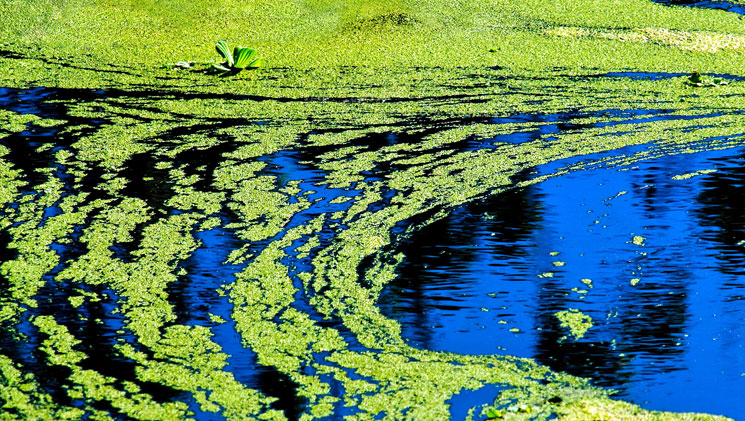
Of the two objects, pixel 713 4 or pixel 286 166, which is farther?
pixel 713 4

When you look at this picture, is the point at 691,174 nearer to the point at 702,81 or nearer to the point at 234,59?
the point at 702,81

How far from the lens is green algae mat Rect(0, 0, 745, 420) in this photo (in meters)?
1.67

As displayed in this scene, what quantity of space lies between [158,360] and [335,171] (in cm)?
140

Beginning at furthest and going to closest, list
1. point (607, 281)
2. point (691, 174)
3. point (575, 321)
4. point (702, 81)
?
1. point (702, 81)
2. point (691, 174)
3. point (607, 281)
4. point (575, 321)

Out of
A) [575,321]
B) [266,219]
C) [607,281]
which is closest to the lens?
[575,321]

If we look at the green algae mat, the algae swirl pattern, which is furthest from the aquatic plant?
the algae swirl pattern

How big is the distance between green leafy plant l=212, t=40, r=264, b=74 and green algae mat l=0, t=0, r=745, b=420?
6 cm

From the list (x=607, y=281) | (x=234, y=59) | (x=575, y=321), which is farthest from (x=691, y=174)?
(x=234, y=59)

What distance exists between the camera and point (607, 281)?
7.15ft

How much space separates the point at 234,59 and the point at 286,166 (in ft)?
4.44

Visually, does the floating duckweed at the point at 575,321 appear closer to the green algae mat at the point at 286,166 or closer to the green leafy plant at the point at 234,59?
the green algae mat at the point at 286,166

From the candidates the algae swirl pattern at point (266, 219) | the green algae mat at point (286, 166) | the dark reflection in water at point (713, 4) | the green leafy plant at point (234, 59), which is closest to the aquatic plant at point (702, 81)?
the green algae mat at point (286, 166)

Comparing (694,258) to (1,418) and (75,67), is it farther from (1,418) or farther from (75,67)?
(75,67)

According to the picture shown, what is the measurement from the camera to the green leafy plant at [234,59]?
4.18 meters
